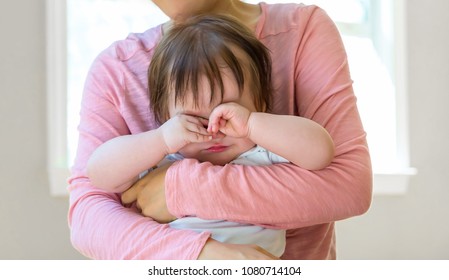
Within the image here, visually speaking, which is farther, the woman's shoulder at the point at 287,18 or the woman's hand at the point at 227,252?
the woman's shoulder at the point at 287,18

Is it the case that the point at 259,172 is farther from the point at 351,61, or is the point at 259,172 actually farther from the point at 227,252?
the point at 351,61

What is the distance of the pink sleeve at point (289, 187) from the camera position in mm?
698

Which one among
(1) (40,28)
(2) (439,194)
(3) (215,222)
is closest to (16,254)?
(1) (40,28)

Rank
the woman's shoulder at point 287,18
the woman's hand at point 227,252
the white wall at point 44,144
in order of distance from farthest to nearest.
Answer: the white wall at point 44,144 → the woman's shoulder at point 287,18 → the woman's hand at point 227,252

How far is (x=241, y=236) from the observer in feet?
2.36

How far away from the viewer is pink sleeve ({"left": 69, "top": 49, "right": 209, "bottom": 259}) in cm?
69

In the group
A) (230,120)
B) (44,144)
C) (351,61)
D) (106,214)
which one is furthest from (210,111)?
(351,61)

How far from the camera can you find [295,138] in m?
0.70

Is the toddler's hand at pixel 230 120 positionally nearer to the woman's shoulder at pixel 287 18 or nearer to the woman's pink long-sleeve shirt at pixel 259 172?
the woman's pink long-sleeve shirt at pixel 259 172

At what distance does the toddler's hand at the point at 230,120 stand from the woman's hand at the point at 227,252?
0.12m

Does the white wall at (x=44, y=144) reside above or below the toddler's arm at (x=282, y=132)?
below

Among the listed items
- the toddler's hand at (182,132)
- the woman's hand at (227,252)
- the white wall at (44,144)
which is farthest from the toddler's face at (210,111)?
the white wall at (44,144)

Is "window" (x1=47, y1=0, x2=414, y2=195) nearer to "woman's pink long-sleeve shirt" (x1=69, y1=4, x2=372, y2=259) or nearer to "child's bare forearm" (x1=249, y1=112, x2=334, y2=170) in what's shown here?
"woman's pink long-sleeve shirt" (x1=69, y1=4, x2=372, y2=259)

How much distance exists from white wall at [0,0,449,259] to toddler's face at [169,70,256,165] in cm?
65
